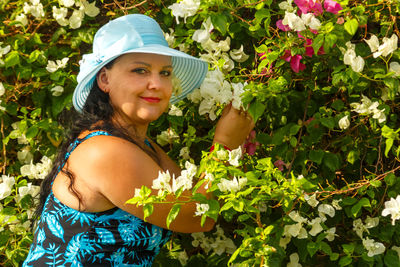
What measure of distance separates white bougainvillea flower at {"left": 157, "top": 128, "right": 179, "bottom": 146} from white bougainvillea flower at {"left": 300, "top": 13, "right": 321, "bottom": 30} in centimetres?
92

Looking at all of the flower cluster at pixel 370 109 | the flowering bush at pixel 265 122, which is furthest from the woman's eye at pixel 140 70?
the flower cluster at pixel 370 109

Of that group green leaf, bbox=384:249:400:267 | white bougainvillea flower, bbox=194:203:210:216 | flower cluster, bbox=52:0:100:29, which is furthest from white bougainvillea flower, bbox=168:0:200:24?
green leaf, bbox=384:249:400:267

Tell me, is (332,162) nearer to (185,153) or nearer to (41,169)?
(185,153)

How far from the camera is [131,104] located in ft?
7.50

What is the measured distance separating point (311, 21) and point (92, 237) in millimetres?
1036

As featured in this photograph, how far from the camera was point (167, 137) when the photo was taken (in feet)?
9.60

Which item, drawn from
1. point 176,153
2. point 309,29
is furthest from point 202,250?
point 309,29

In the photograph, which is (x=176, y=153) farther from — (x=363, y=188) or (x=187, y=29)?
(x=363, y=188)

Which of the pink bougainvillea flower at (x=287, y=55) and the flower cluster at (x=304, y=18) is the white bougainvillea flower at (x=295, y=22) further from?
the pink bougainvillea flower at (x=287, y=55)

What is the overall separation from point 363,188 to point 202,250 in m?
1.07

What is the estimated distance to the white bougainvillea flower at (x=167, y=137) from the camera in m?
2.92

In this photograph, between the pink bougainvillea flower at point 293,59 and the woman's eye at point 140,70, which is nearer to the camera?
the woman's eye at point 140,70

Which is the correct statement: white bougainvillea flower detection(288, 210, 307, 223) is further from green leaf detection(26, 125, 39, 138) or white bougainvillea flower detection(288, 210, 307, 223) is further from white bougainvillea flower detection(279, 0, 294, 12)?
green leaf detection(26, 125, 39, 138)

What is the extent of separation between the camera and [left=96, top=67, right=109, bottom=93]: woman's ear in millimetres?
2365
